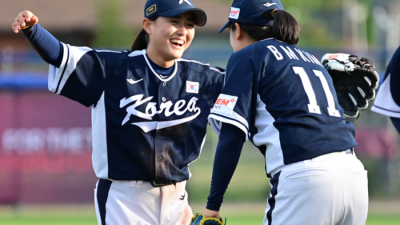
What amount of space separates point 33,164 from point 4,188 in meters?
0.58

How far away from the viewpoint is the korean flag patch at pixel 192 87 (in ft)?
11.3

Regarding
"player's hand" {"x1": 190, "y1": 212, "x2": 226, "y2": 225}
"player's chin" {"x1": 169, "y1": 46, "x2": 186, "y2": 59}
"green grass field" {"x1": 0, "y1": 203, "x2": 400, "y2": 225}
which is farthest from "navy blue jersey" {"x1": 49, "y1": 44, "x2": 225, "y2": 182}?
"green grass field" {"x1": 0, "y1": 203, "x2": 400, "y2": 225}

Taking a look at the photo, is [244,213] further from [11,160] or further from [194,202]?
[11,160]

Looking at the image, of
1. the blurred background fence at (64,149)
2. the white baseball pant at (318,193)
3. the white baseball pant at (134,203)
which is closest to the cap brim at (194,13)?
the white baseball pant at (134,203)

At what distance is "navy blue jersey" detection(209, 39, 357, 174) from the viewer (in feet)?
8.63

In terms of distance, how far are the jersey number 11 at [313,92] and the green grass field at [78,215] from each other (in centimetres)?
458

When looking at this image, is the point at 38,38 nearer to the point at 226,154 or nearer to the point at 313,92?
the point at 226,154

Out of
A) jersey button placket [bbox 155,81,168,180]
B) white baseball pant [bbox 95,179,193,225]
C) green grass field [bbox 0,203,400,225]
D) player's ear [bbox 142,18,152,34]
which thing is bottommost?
green grass field [bbox 0,203,400,225]

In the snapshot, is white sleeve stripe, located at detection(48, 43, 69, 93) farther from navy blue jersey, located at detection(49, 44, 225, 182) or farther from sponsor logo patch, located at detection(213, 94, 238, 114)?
sponsor logo patch, located at detection(213, 94, 238, 114)

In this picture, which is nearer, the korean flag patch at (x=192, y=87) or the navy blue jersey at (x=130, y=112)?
the navy blue jersey at (x=130, y=112)

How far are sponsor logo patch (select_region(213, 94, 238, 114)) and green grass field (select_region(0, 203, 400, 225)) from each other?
468cm

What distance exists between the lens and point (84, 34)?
25578 millimetres

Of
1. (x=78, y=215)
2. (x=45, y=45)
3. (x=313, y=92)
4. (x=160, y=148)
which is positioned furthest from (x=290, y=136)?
(x=78, y=215)

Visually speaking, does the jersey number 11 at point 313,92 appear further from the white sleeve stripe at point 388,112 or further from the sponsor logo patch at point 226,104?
the white sleeve stripe at point 388,112
